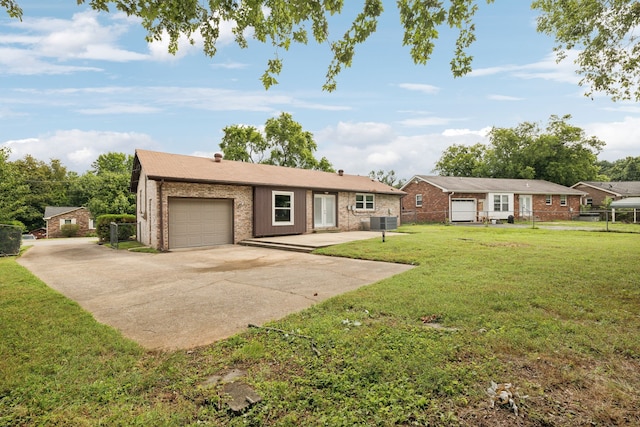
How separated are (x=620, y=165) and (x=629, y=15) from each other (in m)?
62.8

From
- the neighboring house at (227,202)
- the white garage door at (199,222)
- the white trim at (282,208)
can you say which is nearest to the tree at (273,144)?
the neighboring house at (227,202)

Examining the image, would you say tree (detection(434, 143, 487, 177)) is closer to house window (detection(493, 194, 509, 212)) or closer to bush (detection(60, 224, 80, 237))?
house window (detection(493, 194, 509, 212))

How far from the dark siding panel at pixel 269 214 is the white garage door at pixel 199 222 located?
126 centimetres

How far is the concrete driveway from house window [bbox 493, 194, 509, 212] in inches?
952

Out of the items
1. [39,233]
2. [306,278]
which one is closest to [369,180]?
[306,278]

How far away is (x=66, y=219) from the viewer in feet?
116

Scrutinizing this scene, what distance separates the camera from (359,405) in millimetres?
2283

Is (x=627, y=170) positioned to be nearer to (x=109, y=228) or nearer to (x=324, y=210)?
(x=324, y=210)

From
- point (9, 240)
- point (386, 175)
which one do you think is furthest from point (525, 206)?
point (9, 240)

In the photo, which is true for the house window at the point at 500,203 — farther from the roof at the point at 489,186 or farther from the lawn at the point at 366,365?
the lawn at the point at 366,365

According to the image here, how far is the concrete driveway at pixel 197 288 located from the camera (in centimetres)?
400

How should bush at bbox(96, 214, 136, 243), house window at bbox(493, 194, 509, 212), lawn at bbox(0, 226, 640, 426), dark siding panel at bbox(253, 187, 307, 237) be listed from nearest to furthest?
lawn at bbox(0, 226, 640, 426), dark siding panel at bbox(253, 187, 307, 237), bush at bbox(96, 214, 136, 243), house window at bbox(493, 194, 509, 212)

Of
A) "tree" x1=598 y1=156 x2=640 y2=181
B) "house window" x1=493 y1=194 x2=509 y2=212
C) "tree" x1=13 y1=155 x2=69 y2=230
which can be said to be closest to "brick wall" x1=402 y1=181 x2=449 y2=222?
"house window" x1=493 y1=194 x2=509 y2=212

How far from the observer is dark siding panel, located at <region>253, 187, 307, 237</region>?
1499 cm
